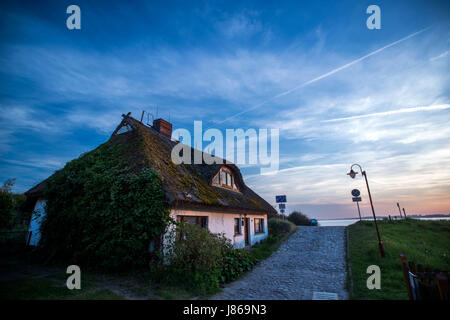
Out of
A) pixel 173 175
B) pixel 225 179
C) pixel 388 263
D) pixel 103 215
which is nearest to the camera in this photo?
pixel 103 215

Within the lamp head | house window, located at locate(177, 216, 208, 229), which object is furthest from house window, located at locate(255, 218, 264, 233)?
the lamp head

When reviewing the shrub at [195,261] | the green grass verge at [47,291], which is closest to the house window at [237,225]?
the shrub at [195,261]

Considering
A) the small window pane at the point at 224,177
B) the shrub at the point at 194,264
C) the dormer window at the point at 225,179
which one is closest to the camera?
the shrub at the point at 194,264

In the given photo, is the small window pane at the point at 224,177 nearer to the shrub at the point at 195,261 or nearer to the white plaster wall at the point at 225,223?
the white plaster wall at the point at 225,223

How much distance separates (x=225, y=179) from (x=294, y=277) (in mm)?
8607

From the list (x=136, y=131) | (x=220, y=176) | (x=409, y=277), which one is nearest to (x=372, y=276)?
(x=409, y=277)

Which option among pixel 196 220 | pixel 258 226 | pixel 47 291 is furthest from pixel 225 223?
pixel 47 291

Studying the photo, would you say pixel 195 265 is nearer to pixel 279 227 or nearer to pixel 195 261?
pixel 195 261

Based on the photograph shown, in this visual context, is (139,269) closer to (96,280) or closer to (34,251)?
(96,280)

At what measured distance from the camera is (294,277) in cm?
802

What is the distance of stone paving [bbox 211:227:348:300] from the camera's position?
627 centimetres

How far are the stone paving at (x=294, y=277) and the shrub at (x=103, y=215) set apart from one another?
3.45 meters

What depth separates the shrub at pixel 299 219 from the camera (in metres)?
29.5

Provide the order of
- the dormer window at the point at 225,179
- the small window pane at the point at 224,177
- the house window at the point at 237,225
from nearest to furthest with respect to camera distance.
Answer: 1. the house window at the point at 237,225
2. the dormer window at the point at 225,179
3. the small window pane at the point at 224,177
